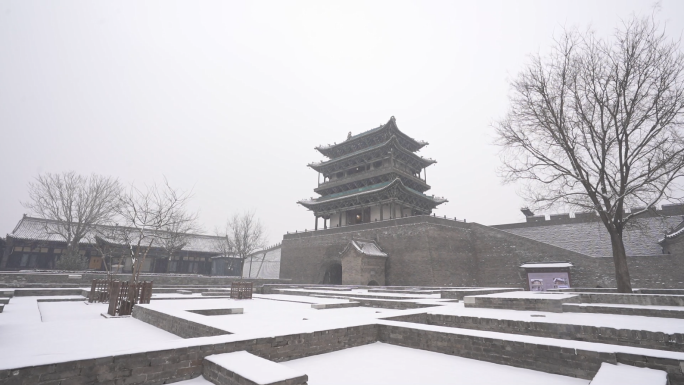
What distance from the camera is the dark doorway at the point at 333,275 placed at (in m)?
29.8

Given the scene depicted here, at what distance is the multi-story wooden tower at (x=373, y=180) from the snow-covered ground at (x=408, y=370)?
23.4m

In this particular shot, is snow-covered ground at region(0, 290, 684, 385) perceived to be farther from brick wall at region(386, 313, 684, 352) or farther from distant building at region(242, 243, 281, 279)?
distant building at region(242, 243, 281, 279)

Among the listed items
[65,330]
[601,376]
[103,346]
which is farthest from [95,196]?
[601,376]

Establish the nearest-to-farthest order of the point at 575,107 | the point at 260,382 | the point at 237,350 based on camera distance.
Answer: the point at 260,382
the point at 237,350
the point at 575,107

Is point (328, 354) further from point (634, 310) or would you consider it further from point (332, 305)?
point (634, 310)

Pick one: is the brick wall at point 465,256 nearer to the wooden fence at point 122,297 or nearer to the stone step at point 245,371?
the wooden fence at point 122,297

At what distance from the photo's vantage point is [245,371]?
3291 millimetres

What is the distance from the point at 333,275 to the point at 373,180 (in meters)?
10.7

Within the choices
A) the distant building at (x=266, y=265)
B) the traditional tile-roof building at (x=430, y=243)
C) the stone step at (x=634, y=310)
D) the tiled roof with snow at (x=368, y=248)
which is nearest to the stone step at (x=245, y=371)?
the stone step at (x=634, y=310)

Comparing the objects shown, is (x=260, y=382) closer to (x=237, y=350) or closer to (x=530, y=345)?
(x=237, y=350)

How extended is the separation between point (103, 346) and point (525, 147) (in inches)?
602

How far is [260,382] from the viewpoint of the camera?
115 inches

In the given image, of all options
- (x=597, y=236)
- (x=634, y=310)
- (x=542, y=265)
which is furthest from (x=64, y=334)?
(x=597, y=236)

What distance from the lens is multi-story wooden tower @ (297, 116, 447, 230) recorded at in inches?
1187
